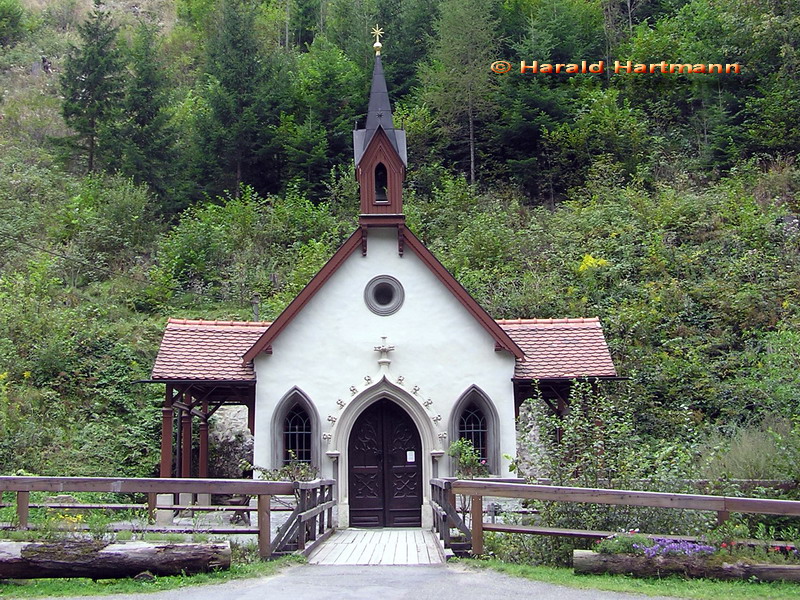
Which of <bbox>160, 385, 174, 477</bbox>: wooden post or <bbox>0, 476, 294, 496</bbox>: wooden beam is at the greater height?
<bbox>160, 385, 174, 477</bbox>: wooden post

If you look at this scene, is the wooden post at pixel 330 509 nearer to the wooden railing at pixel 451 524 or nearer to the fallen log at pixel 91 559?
the wooden railing at pixel 451 524

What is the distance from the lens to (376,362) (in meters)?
17.0

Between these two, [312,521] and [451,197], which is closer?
[312,521]

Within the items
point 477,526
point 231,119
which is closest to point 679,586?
point 477,526

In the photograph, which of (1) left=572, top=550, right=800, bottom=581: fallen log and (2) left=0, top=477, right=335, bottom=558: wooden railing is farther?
(2) left=0, top=477, right=335, bottom=558: wooden railing

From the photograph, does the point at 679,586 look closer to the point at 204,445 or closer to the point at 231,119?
the point at 204,445

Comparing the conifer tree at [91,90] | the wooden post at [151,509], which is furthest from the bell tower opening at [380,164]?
the conifer tree at [91,90]

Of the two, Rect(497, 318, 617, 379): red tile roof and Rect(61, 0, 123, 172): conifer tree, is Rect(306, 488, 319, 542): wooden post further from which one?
Rect(61, 0, 123, 172): conifer tree

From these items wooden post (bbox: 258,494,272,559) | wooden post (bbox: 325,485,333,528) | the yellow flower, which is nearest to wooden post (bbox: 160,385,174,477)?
wooden post (bbox: 325,485,333,528)

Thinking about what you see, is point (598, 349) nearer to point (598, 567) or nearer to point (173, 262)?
point (598, 567)

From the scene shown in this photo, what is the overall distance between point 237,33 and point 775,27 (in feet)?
66.5

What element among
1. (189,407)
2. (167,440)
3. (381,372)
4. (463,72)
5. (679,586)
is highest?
(463,72)

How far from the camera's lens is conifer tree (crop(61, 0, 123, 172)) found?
34781mm
